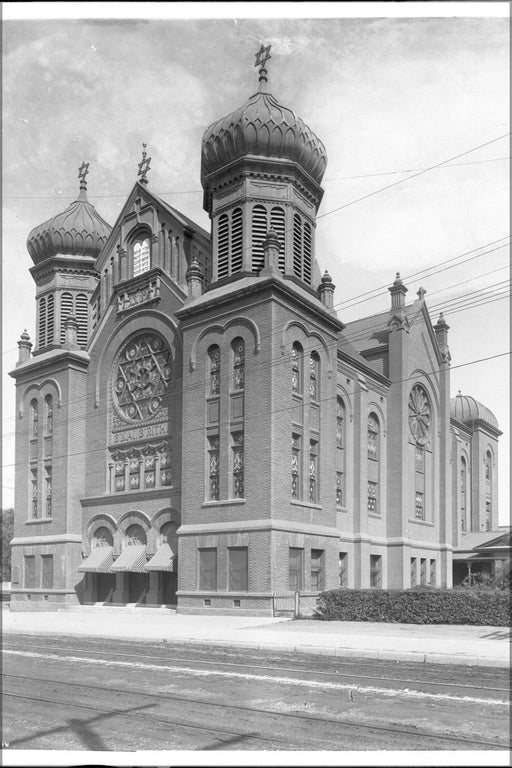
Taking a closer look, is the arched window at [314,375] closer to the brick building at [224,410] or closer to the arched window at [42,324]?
the brick building at [224,410]

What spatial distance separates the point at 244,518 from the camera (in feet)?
107

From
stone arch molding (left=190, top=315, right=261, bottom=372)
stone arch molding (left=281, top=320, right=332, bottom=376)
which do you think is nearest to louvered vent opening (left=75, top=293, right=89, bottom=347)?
stone arch molding (left=190, top=315, right=261, bottom=372)

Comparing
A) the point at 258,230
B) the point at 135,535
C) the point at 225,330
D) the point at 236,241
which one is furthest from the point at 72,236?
the point at 135,535

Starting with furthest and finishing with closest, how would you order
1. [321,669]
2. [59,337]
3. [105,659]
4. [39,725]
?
[59,337]
[105,659]
[321,669]
[39,725]

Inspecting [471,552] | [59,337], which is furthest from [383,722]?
[471,552]

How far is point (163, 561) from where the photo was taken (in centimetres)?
3581

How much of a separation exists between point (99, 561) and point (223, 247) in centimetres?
1629

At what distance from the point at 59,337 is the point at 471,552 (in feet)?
101

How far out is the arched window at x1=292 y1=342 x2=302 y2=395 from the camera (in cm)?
3447

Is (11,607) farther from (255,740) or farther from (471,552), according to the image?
(255,740)

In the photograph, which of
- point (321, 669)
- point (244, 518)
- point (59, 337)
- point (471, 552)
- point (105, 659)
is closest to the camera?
point (321, 669)

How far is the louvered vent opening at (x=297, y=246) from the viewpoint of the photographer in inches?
1438

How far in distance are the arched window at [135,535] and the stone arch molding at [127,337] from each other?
22.9 ft

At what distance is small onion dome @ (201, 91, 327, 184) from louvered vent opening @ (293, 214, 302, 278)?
2.23 meters
